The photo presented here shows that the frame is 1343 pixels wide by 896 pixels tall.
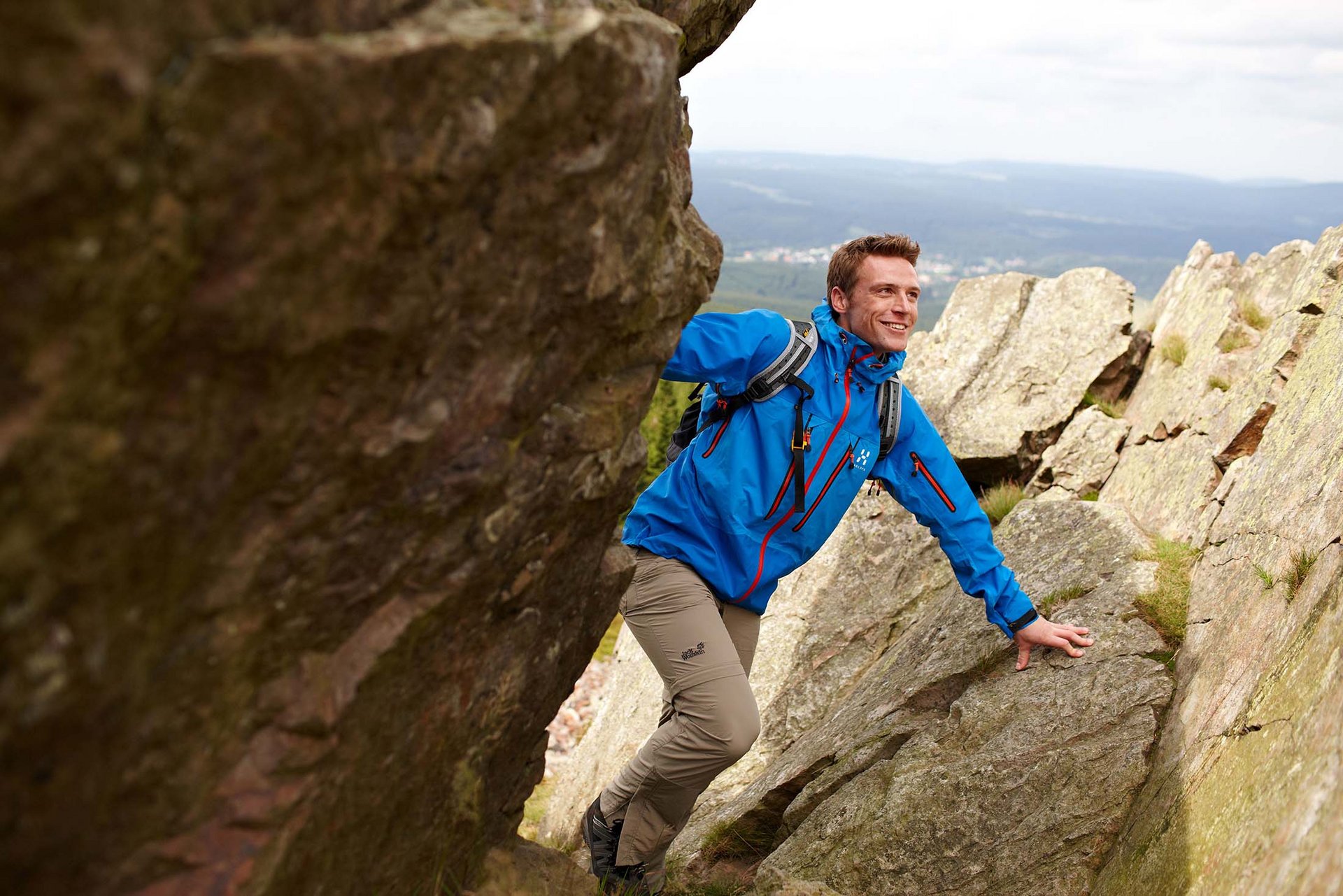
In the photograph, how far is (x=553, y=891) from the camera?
7406 millimetres

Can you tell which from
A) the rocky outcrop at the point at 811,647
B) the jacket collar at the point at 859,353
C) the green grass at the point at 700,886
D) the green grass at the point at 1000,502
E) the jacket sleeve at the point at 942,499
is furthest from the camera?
the green grass at the point at 1000,502

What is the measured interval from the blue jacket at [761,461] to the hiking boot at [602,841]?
2.40m

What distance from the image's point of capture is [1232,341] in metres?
15.3

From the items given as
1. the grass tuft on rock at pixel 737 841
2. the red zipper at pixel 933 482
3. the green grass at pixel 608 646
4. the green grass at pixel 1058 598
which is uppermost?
the red zipper at pixel 933 482

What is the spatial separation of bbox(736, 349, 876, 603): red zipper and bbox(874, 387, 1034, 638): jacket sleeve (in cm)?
74

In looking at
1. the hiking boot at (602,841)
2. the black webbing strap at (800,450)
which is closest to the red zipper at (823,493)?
the black webbing strap at (800,450)

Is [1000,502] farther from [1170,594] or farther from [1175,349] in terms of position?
[1170,594]

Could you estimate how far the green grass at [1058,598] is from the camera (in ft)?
34.8

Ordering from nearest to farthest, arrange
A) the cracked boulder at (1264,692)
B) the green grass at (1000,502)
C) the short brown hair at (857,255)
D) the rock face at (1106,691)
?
1. the cracked boulder at (1264,692)
2. the rock face at (1106,691)
3. the short brown hair at (857,255)
4. the green grass at (1000,502)

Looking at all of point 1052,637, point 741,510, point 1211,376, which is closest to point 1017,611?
point 1052,637

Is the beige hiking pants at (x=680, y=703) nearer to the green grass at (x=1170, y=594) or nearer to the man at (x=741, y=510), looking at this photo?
the man at (x=741, y=510)

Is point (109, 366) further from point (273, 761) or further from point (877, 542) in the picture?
point (877, 542)

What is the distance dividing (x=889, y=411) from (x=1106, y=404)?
951 cm

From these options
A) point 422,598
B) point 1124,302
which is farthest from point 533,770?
point 1124,302
